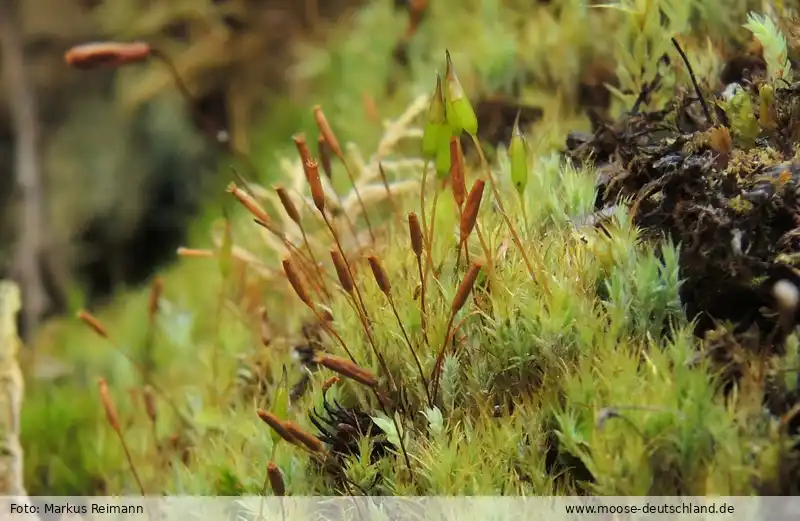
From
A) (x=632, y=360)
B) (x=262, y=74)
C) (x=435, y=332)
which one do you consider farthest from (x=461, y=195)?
(x=262, y=74)

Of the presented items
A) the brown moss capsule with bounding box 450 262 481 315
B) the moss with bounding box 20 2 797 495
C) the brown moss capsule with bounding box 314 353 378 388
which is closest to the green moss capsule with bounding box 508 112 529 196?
the moss with bounding box 20 2 797 495

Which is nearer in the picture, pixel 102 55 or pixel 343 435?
pixel 343 435

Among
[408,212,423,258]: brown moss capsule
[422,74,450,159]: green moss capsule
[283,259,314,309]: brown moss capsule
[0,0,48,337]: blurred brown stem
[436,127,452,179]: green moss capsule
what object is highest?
[422,74,450,159]: green moss capsule

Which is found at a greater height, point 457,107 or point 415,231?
point 457,107

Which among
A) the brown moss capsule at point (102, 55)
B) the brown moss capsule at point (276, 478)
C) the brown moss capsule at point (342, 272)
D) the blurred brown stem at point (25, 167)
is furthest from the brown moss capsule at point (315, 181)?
the blurred brown stem at point (25, 167)

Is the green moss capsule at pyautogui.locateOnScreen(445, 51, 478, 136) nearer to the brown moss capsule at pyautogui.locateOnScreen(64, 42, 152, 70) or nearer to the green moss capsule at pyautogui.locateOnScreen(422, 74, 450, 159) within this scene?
the green moss capsule at pyautogui.locateOnScreen(422, 74, 450, 159)

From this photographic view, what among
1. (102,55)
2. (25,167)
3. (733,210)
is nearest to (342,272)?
(733,210)

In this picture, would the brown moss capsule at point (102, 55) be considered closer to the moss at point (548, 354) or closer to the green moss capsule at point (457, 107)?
the moss at point (548, 354)

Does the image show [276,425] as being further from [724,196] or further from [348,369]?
[724,196]
